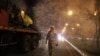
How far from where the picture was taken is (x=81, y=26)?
87.2m

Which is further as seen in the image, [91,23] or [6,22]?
[91,23]

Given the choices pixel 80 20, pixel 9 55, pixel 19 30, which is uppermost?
pixel 80 20

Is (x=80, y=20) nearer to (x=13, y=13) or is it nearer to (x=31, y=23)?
(x=31, y=23)

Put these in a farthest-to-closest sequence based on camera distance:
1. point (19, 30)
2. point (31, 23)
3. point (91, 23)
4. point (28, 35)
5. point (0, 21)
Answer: point (91, 23)
point (31, 23)
point (28, 35)
point (19, 30)
point (0, 21)

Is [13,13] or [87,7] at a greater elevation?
[87,7]

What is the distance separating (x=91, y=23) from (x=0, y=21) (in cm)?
5942

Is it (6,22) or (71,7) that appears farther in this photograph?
(71,7)

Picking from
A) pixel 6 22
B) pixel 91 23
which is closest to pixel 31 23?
pixel 6 22

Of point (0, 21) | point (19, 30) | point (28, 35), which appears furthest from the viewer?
point (28, 35)

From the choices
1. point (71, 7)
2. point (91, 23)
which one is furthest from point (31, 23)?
point (91, 23)

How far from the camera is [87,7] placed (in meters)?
65.2

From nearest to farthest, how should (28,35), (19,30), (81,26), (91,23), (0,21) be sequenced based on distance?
(0,21), (19,30), (28,35), (91,23), (81,26)

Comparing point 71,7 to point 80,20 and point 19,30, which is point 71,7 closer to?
point 80,20

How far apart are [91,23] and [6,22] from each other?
58362mm
